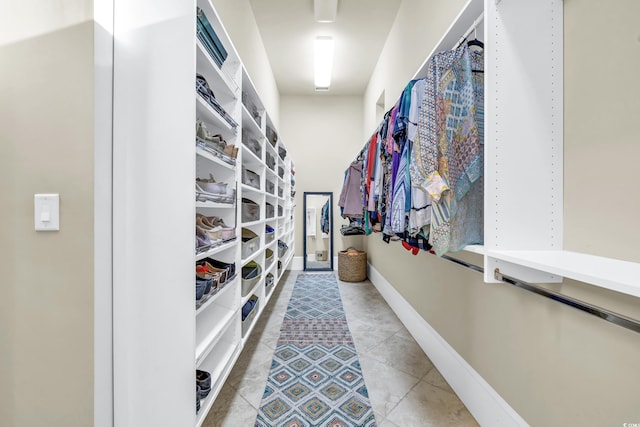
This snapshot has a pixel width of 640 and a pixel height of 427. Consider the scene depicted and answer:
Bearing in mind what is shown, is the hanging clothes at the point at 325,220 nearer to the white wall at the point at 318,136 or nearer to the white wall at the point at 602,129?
the white wall at the point at 318,136

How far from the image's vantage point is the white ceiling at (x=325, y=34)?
2.85m

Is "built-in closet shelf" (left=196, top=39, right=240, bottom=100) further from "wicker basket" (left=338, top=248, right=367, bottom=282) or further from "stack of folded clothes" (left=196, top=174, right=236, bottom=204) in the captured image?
"wicker basket" (left=338, top=248, right=367, bottom=282)

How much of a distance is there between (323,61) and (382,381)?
379 centimetres

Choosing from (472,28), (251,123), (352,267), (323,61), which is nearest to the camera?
(472,28)

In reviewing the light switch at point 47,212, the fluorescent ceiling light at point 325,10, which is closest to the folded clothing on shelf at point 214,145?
the light switch at point 47,212

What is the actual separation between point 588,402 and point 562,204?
635 millimetres

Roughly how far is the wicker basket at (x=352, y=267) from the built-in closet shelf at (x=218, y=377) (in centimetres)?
273

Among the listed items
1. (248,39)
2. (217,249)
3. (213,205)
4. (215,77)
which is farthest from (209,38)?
(248,39)

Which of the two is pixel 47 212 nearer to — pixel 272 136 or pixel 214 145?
pixel 214 145

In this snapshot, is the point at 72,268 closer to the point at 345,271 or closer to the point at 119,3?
the point at 119,3

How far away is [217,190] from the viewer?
1.33 m

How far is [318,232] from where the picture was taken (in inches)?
196

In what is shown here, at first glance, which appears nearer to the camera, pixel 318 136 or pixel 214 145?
pixel 214 145

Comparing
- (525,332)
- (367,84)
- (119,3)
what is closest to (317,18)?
(367,84)
